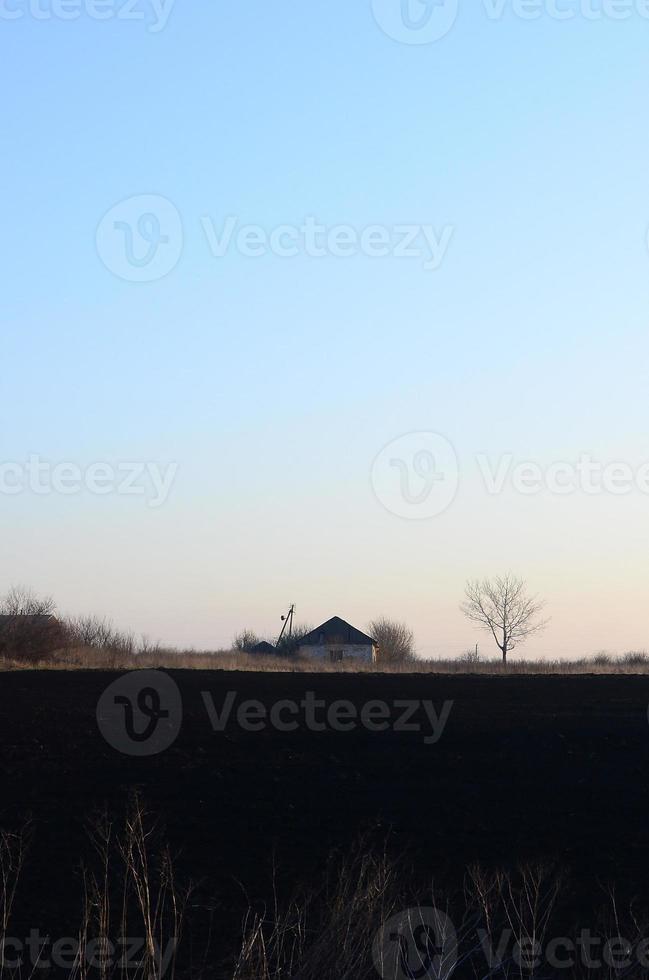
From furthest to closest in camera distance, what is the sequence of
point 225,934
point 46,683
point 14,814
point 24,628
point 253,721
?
point 24,628 → point 46,683 → point 253,721 → point 14,814 → point 225,934

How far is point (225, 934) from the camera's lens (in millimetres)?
11406

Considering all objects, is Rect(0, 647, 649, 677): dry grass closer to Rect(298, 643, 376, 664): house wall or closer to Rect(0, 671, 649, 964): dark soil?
Rect(0, 671, 649, 964): dark soil

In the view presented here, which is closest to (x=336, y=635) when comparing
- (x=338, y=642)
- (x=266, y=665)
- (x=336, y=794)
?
(x=338, y=642)

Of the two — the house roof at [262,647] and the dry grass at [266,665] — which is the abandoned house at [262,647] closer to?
the house roof at [262,647]

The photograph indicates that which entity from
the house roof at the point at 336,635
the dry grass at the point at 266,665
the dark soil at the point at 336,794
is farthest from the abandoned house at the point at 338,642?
the dark soil at the point at 336,794

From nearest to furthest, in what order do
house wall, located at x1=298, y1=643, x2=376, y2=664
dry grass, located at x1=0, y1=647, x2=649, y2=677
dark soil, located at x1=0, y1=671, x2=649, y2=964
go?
dark soil, located at x1=0, y1=671, x2=649, y2=964
dry grass, located at x1=0, y1=647, x2=649, y2=677
house wall, located at x1=298, y1=643, x2=376, y2=664

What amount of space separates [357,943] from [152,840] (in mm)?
7314

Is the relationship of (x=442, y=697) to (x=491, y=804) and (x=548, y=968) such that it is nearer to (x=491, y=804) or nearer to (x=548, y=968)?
(x=491, y=804)

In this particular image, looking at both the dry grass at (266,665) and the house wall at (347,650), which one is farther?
the house wall at (347,650)

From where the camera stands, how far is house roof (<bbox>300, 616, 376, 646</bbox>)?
94.8 metres

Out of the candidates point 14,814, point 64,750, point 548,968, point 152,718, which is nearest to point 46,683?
point 152,718

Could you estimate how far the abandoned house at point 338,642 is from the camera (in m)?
91.6

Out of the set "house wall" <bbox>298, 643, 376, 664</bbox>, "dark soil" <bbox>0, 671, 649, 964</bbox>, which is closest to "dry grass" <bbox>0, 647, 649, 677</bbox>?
"dark soil" <bbox>0, 671, 649, 964</bbox>

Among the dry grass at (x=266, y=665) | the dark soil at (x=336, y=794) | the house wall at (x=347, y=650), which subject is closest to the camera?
the dark soil at (x=336, y=794)
